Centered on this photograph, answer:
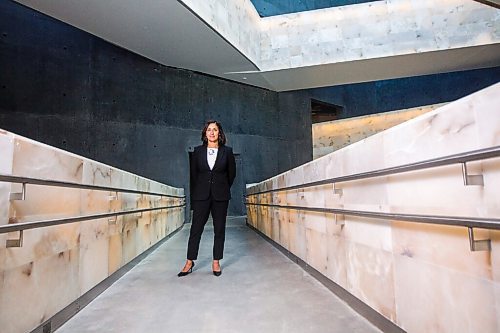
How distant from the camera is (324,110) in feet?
44.1

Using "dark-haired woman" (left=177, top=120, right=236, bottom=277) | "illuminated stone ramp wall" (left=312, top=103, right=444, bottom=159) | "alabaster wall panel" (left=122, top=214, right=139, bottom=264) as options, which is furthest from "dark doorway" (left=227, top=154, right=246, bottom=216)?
"dark-haired woman" (left=177, top=120, right=236, bottom=277)

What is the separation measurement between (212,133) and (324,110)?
11.2 metres

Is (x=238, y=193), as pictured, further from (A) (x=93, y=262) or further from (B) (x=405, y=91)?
(A) (x=93, y=262)

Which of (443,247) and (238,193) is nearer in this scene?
(443,247)

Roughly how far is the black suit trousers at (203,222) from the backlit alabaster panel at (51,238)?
537 millimetres

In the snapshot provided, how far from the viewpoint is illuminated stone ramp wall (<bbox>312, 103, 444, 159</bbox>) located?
30.6 feet

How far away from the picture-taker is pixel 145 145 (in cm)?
798

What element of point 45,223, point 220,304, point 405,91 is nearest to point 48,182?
point 45,223

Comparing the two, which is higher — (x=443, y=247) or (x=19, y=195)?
(x=19, y=195)

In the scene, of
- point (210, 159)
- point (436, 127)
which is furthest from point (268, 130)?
point (436, 127)

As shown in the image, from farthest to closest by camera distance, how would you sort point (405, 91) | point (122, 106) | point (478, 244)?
point (405, 91) → point (122, 106) → point (478, 244)

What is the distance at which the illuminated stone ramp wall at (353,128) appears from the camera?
30.6 feet

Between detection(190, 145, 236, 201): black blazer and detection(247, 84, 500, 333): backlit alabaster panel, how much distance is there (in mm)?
1108

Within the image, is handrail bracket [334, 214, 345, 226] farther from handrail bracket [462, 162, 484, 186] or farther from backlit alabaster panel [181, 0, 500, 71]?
backlit alabaster panel [181, 0, 500, 71]
